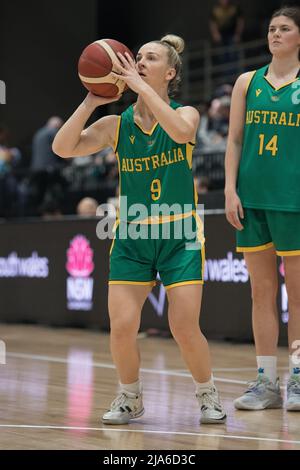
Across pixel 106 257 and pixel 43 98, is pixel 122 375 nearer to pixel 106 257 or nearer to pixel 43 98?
pixel 106 257

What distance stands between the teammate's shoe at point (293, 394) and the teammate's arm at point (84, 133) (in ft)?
5.37

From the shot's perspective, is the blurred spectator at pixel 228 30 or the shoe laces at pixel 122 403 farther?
the blurred spectator at pixel 228 30

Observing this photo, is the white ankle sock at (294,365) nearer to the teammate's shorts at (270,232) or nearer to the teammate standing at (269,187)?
the teammate standing at (269,187)

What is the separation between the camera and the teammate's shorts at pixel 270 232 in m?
5.39

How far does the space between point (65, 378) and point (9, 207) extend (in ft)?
22.8

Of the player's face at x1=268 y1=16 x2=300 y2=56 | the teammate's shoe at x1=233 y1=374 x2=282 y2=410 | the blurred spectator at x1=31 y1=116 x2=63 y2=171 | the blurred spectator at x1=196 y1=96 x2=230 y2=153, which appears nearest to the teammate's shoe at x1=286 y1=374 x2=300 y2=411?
the teammate's shoe at x1=233 y1=374 x2=282 y2=410

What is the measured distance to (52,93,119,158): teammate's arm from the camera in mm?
4898

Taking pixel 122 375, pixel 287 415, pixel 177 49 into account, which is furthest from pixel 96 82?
pixel 287 415

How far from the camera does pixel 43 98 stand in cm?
1991

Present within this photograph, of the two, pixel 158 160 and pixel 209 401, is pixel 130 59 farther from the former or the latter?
pixel 209 401

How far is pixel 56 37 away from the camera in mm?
19609

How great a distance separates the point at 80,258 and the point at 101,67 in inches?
250

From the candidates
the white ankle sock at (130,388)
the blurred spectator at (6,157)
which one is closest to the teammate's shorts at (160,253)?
the white ankle sock at (130,388)

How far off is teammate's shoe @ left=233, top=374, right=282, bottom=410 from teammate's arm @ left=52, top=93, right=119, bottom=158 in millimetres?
1579
